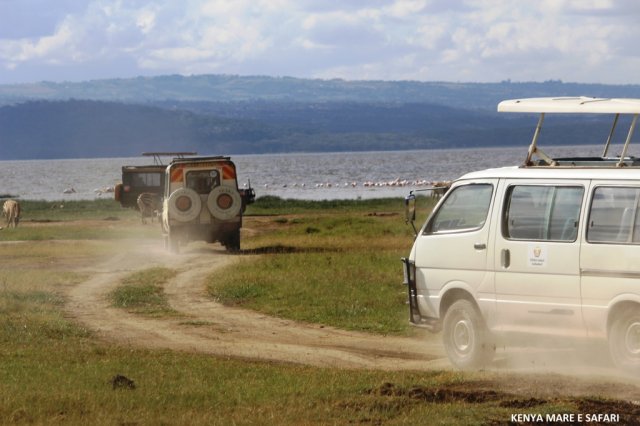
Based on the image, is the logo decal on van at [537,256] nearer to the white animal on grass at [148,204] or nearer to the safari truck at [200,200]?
the safari truck at [200,200]

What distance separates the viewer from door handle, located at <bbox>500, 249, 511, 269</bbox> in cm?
1355

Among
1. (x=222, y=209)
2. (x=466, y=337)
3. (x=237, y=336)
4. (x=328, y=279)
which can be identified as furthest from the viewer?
(x=222, y=209)

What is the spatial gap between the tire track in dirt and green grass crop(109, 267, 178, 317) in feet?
0.66

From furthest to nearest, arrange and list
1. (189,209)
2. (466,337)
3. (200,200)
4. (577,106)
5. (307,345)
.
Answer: (200,200)
(189,209)
(307,345)
(466,337)
(577,106)

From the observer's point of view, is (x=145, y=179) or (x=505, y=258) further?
(x=145, y=179)

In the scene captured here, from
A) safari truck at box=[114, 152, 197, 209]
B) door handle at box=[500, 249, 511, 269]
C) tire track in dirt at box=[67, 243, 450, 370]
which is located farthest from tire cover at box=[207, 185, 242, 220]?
door handle at box=[500, 249, 511, 269]

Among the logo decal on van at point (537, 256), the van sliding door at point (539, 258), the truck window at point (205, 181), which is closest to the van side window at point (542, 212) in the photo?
the van sliding door at point (539, 258)

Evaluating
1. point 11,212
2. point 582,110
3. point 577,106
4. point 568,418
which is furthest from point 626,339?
point 11,212

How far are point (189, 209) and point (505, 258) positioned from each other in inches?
748

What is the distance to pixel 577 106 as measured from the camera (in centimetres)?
1370

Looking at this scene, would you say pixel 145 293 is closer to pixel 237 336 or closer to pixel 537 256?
pixel 237 336

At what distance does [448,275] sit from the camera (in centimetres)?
1438

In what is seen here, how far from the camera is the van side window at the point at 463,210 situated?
46.1 feet

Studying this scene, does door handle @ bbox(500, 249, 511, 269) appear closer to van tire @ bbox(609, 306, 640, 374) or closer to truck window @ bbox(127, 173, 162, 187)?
van tire @ bbox(609, 306, 640, 374)
